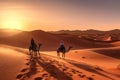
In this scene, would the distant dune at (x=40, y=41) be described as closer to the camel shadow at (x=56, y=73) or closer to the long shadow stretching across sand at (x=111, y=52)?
the long shadow stretching across sand at (x=111, y=52)

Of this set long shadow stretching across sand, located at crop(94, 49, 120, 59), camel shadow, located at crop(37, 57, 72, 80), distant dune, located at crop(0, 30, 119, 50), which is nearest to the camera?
camel shadow, located at crop(37, 57, 72, 80)

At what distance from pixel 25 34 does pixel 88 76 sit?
46004mm

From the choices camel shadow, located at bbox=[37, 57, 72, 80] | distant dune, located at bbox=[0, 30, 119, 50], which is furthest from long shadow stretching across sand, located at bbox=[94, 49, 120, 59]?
camel shadow, located at bbox=[37, 57, 72, 80]

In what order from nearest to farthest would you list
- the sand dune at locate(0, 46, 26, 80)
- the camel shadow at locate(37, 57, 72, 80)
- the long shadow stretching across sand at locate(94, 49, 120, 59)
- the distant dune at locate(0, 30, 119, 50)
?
the sand dune at locate(0, 46, 26, 80), the camel shadow at locate(37, 57, 72, 80), the long shadow stretching across sand at locate(94, 49, 120, 59), the distant dune at locate(0, 30, 119, 50)

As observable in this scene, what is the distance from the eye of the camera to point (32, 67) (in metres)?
13.1

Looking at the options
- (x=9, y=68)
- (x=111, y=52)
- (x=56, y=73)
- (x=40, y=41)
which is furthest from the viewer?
(x=40, y=41)

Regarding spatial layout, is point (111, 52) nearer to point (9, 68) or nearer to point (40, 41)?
point (40, 41)

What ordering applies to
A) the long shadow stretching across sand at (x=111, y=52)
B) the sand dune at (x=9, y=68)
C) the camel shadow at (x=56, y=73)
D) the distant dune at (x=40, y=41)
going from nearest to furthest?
the sand dune at (x=9, y=68) < the camel shadow at (x=56, y=73) < the long shadow stretching across sand at (x=111, y=52) < the distant dune at (x=40, y=41)

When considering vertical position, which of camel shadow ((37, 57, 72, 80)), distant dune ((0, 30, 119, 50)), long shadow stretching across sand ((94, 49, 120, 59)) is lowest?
camel shadow ((37, 57, 72, 80))

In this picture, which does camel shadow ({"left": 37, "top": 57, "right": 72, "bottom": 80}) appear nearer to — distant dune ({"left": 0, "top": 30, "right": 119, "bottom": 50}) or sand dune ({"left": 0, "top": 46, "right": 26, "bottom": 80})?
sand dune ({"left": 0, "top": 46, "right": 26, "bottom": 80})

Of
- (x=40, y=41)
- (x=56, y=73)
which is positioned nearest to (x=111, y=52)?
(x=40, y=41)

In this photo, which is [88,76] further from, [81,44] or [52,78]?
[81,44]

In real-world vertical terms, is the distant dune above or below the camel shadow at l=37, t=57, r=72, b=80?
above

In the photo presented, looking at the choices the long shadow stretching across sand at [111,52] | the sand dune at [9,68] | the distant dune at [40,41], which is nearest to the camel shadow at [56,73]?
the sand dune at [9,68]
